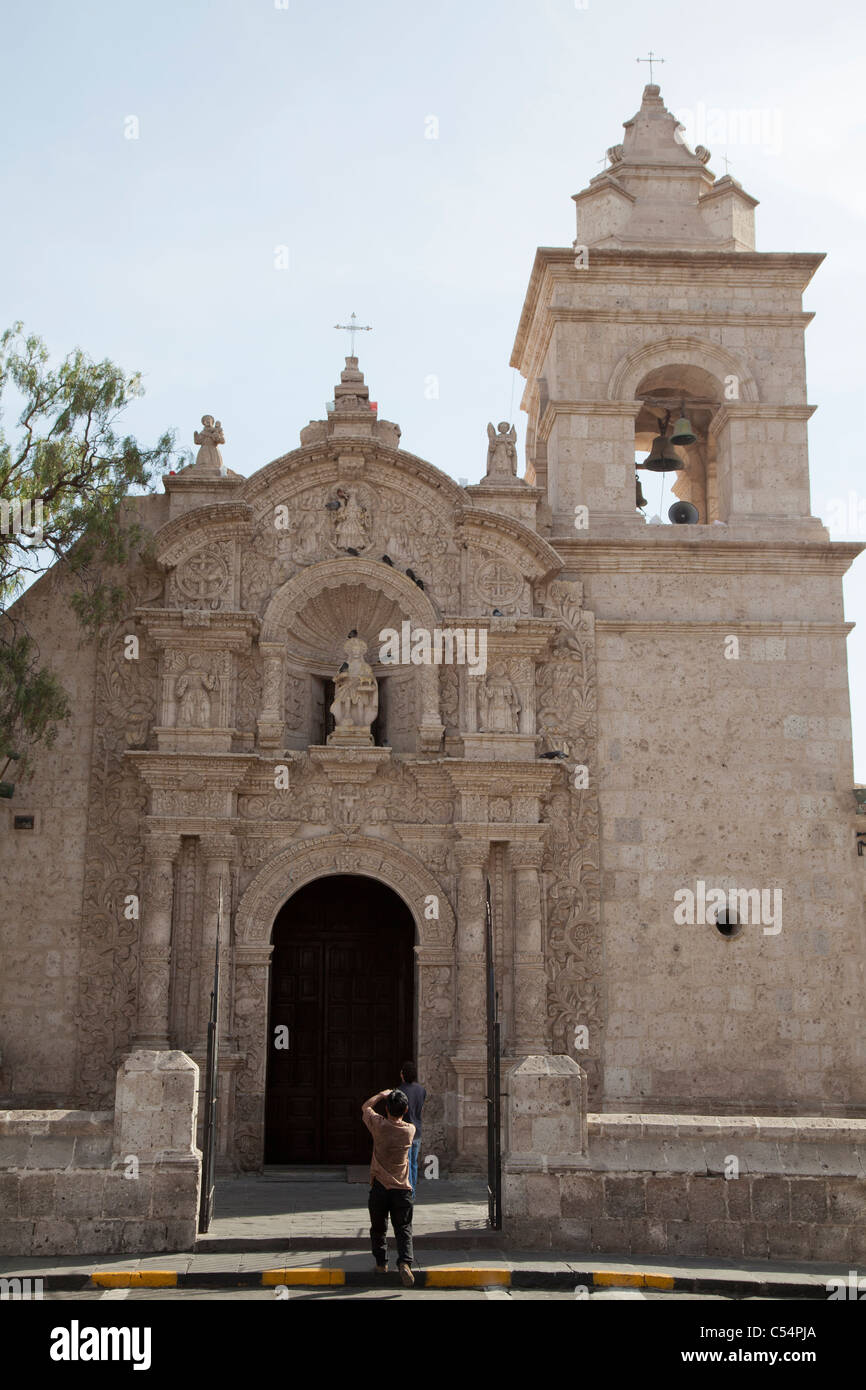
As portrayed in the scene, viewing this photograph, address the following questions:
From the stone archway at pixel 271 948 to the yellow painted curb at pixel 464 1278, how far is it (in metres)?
5.02

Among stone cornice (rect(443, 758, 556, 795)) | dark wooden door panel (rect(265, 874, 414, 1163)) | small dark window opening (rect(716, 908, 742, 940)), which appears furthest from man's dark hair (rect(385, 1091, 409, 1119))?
small dark window opening (rect(716, 908, 742, 940))

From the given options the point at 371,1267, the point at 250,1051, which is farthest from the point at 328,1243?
the point at 250,1051

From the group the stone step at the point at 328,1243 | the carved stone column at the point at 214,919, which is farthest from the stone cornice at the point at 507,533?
the stone step at the point at 328,1243

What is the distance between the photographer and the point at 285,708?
634 inches

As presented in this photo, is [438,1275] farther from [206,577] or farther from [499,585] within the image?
[206,577]

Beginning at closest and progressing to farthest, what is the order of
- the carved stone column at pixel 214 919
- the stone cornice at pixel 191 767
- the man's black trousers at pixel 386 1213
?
the man's black trousers at pixel 386 1213
the carved stone column at pixel 214 919
the stone cornice at pixel 191 767

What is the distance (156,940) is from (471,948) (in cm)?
325

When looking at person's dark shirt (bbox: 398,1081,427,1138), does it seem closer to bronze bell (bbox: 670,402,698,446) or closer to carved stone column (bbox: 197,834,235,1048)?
carved stone column (bbox: 197,834,235,1048)

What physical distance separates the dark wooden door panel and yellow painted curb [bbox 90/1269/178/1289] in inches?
229

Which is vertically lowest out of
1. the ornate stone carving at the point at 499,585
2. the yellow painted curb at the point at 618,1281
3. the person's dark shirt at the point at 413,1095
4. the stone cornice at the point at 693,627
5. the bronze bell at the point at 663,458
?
the yellow painted curb at the point at 618,1281

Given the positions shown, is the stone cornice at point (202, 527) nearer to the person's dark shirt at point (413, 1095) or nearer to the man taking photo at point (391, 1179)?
the person's dark shirt at point (413, 1095)

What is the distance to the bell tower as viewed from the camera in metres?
17.0

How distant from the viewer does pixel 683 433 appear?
58.0ft

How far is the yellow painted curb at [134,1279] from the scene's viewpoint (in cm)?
959
